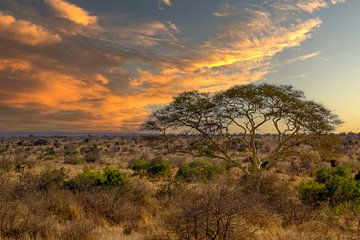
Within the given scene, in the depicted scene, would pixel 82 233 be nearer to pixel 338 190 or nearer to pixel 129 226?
pixel 129 226

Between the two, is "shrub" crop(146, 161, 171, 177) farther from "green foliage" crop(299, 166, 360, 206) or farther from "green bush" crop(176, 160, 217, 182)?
"green foliage" crop(299, 166, 360, 206)

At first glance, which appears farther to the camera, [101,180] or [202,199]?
[101,180]

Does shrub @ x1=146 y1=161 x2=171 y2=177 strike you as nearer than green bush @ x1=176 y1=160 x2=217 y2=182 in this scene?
No

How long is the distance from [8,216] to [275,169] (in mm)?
28880

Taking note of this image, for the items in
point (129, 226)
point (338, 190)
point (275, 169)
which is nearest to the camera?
point (129, 226)

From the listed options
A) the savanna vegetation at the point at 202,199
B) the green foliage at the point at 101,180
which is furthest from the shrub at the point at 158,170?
the green foliage at the point at 101,180

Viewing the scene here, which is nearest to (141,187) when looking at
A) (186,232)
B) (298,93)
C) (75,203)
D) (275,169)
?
(75,203)

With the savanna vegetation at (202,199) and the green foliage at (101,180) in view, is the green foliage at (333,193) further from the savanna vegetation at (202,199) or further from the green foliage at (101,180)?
the green foliage at (101,180)

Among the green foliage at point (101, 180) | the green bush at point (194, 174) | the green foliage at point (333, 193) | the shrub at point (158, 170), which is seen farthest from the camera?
the shrub at point (158, 170)

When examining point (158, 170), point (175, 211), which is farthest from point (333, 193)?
point (158, 170)

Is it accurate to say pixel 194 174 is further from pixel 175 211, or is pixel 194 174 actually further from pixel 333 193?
pixel 175 211

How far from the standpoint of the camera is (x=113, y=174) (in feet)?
74.8

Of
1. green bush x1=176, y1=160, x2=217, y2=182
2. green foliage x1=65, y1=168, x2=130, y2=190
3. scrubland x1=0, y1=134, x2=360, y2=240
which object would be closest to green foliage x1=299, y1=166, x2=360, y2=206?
scrubland x1=0, y1=134, x2=360, y2=240

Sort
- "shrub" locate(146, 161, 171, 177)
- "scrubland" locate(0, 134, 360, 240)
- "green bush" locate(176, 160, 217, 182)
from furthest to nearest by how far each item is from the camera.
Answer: "shrub" locate(146, 161, 171, 177)
"green bush" locate(176, 160, 217, 182)
"scrubland" locate(0, 134, 360, 240)
